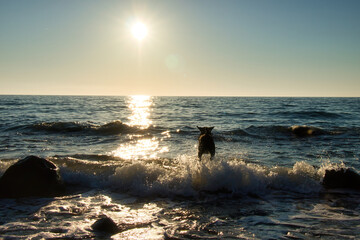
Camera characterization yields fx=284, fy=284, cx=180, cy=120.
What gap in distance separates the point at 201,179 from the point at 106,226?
3167 mm

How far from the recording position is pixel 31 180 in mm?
6602

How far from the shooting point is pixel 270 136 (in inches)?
666

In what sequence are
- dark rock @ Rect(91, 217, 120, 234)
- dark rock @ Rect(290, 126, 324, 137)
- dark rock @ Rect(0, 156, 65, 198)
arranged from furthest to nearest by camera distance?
1. dark rock @ Rect(290, 126, 324, 137)
2. dark rock @ Rect(0, 156, 65, 198)
3. dark rock @ Rect(91, 217, 120, 234)

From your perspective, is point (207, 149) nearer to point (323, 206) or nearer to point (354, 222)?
point (323, 206)

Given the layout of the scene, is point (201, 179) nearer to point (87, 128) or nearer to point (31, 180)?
point (31, 180)

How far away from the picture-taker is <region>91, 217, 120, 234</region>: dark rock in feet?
14.7

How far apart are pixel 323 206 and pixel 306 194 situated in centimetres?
89

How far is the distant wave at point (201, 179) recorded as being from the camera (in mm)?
6816

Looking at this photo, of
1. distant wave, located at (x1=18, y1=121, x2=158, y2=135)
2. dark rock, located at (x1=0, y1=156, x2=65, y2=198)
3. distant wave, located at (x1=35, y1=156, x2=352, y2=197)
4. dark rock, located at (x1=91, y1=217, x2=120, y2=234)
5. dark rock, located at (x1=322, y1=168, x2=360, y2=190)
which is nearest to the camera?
dark rock, located at (x1=91, y1=217, x2=120, y2=234)

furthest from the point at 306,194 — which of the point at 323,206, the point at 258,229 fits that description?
the point at 258,229

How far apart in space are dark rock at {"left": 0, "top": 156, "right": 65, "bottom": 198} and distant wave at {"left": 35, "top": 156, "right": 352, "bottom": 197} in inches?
31.5

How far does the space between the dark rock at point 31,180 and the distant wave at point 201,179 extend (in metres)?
0.80

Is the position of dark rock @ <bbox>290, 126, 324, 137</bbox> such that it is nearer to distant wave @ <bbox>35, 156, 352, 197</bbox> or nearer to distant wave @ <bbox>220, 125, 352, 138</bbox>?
distant wave @ <bbox>220, 125, 352, 138</bbox>

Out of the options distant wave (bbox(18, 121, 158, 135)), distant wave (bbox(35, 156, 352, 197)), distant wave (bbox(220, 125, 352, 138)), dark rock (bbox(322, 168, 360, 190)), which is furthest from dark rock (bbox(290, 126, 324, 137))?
dark rock (bbox(322, 168, 360, 190))
